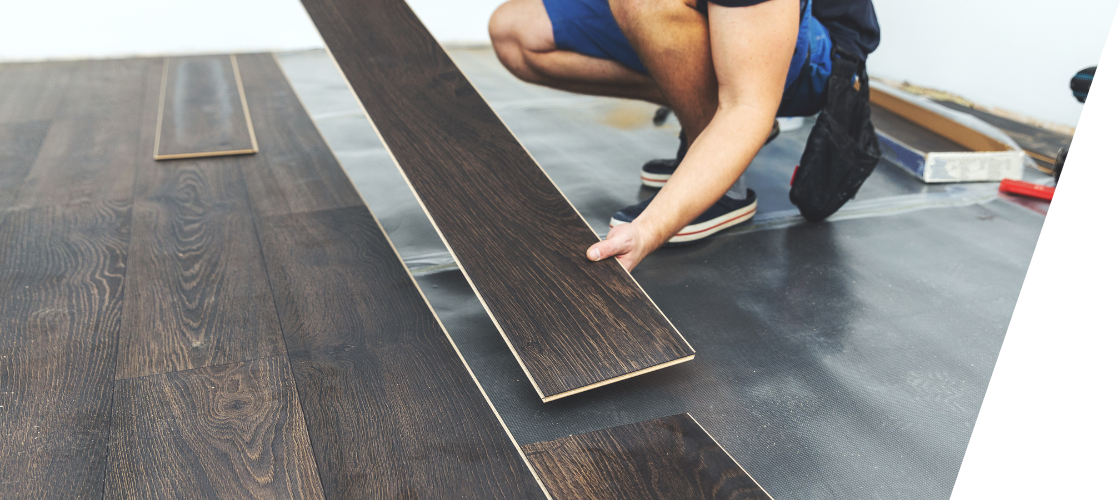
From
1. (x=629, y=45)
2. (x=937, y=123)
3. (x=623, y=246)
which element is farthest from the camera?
(x=937, y=123)

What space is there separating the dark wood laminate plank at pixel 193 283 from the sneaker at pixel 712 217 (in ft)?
2.48

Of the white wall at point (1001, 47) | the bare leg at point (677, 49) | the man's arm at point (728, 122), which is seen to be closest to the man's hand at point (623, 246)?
the man's arm at point (728, 122)

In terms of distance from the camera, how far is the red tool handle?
1.84m

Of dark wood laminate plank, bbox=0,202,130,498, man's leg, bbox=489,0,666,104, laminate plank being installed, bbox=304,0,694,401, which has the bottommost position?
dark wood laminate plank, bbox=0,202,130,498

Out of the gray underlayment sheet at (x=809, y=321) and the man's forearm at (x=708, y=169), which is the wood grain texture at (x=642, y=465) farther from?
the man's forearm at (x=708, y=169)

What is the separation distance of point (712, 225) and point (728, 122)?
365 mm

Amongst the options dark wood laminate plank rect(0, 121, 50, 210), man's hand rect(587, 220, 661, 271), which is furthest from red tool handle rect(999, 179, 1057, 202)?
dark wood laminate plank rect(0, 121, 50, 210)

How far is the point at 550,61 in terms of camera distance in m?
1.81

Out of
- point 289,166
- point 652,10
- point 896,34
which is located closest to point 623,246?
point 652,10

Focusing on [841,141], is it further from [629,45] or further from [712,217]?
[629,45]

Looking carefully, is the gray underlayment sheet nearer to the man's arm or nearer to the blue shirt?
the man's arm

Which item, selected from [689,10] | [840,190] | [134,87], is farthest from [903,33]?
[134,87]

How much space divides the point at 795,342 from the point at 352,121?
5.76ft

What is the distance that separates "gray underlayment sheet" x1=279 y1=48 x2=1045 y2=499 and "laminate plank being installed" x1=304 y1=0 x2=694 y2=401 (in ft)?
0.22
